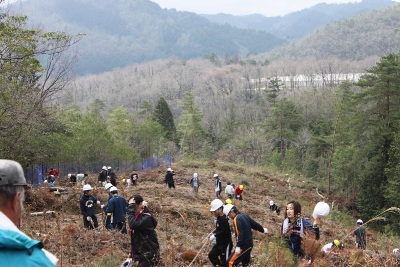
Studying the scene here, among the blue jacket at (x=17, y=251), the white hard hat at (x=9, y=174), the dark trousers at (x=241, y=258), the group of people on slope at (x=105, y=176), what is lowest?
the group of people on slope at (x=105, y=176)

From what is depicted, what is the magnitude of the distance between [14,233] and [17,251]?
3.0 inches

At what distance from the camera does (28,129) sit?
17.4m

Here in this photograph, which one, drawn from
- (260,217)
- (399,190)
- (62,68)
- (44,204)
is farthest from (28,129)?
(399,190)

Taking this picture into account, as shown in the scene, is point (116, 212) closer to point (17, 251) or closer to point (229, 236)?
point (229, 236)

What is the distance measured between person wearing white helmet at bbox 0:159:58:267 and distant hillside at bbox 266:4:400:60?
17737 cm

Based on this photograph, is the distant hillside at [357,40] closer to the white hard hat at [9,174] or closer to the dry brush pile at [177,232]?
the dry brush pile at [177,232]

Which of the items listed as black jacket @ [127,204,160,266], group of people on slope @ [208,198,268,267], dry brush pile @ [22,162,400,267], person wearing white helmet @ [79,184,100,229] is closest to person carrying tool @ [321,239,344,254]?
dry brush pile @ [22,162,400,267]

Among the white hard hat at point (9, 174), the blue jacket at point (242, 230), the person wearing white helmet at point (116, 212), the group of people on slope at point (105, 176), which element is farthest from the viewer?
the group of people on slope at point (105, 176)

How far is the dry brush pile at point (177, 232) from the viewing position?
720 centimetres

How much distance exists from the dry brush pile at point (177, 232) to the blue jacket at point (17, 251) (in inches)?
158

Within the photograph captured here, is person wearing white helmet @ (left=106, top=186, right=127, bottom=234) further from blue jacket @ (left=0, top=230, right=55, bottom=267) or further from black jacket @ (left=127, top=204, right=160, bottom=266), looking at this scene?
blue jacket @ (left=0, top=230, right=55, bottom=267)

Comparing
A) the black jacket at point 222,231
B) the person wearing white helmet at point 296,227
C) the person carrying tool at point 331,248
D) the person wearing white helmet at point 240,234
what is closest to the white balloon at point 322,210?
the person wearing white helmet at point 296,227

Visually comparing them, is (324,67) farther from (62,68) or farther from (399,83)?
(62,68)

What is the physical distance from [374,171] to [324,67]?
347 ft
